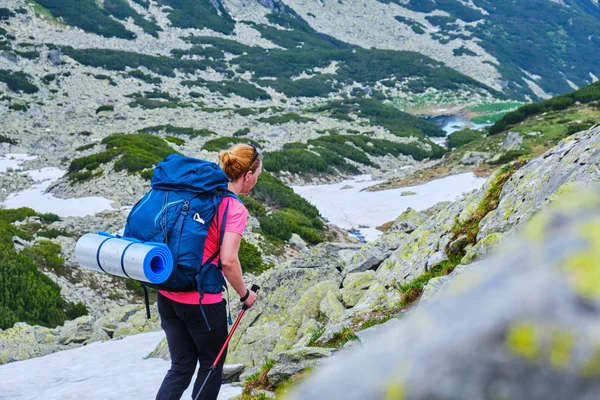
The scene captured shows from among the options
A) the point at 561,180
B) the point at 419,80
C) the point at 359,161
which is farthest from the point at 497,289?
the point at 419,80

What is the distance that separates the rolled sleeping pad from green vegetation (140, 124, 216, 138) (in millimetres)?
34906

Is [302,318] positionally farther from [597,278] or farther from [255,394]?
[597,278]

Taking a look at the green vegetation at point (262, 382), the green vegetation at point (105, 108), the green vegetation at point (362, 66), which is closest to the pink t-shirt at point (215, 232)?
the green vegetation at point (262, 382)

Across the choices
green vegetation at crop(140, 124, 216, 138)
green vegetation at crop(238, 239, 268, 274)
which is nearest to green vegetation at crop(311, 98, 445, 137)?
green vegetation at crop(140, 124, 216, 138)

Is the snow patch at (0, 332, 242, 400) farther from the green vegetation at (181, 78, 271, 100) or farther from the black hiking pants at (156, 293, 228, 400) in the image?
the green vegetation at (181, 78, 271, 100)

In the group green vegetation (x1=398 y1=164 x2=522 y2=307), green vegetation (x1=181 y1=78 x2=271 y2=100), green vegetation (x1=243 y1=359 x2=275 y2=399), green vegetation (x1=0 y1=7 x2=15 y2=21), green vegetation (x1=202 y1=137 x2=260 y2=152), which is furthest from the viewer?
green vegetation (x1=0 y1=7 x2=15 y2=21)

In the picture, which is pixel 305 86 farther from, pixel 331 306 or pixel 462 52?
pixel 331 306

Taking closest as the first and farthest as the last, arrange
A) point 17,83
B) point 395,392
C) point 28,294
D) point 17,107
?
point 395,392 < point 28,294 < point 17,107 < point 17,83

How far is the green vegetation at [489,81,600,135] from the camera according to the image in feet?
105

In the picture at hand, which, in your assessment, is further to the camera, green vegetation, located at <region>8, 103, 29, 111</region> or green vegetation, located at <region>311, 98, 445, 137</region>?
green vegetation, located at <region>311, 98, 445, 137</region>

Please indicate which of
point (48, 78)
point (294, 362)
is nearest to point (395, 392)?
point (294, 362)

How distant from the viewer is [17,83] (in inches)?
1874

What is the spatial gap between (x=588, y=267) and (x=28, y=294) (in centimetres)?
1343

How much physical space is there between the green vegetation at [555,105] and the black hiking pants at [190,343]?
1324 inches
